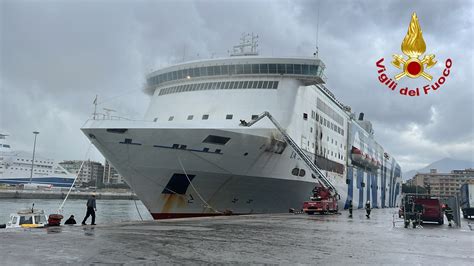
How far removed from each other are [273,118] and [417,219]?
31.2 ft

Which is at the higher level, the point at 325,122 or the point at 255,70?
the point at 255,70

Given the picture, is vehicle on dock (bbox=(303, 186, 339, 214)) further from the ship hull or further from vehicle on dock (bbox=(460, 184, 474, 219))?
vehicle on dock (bbox=(460, 184, 474, 219))

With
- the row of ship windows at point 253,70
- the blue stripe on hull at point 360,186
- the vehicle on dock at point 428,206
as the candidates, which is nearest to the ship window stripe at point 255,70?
the row of ship windows at point 253,70

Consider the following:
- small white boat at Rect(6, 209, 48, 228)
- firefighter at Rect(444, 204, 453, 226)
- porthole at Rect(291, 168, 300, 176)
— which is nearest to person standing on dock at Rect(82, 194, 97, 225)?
small white boat at Rect(6, 209, 48, 228)

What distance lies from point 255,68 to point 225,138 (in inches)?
279

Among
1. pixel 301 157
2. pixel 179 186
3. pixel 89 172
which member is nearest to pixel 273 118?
pixel 301 157

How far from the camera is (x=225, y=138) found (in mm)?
Result: 20391

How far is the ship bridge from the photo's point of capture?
25.6m

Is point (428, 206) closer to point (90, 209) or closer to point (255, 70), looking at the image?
point (255, 70)

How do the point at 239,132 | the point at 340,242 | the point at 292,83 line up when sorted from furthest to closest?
1. the point at 292,83
2. the point at 239,132
3. the point at 340,242

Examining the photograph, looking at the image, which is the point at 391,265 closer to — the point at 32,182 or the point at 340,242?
the point at 340,242

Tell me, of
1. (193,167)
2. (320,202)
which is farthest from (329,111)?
(193,167)

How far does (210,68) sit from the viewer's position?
26.2 metres

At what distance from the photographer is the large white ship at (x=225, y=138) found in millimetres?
20000
